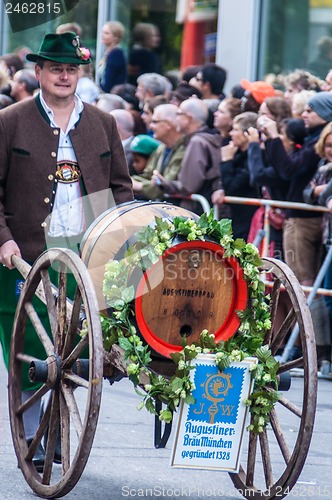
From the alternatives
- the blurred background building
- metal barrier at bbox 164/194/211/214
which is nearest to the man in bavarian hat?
metal barrier at bbox 164/194/211/214

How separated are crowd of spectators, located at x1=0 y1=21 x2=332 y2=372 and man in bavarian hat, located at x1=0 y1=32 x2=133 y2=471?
320cm

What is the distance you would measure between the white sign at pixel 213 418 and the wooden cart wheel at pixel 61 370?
39cm

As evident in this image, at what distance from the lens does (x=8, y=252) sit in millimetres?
5512

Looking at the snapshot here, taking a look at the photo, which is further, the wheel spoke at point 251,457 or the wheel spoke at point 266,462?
the wheel spoke at point 251,457

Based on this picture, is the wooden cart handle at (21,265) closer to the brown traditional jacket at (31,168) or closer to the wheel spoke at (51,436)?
the brown traditional jacket at (31,168)

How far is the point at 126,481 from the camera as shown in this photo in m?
5.42

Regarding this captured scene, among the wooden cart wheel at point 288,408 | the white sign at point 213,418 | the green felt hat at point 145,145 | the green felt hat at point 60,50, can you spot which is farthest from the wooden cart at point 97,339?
the green felt hat at point 145,145

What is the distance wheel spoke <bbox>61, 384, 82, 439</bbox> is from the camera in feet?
15.3

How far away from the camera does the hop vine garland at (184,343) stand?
183 inches

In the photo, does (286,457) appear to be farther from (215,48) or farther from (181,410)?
(215,48)

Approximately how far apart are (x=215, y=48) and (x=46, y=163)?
30.5ft

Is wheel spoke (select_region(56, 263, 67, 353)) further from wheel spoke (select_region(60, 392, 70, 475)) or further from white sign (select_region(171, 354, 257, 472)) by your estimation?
white sign (select_region(171, 354, 257, 472))

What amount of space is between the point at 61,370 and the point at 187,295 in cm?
63

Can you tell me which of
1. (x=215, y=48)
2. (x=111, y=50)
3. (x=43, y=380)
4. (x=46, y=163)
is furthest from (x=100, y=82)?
(x=43, y=380)
